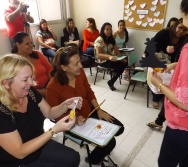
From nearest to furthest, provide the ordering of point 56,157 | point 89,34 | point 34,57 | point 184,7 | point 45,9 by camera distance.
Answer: point 184,7 → point 56,157 → point 34,57 → point 89,34 → point 45,9

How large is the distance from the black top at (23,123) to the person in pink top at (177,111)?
82 cm

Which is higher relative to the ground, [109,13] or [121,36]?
[109,13]

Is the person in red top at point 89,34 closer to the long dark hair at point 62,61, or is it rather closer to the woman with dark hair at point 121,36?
the woman with dark hair at point 121,36

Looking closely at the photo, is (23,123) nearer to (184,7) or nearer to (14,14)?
(184,7)

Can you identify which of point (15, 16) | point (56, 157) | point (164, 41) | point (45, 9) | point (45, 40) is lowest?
point (56, 157)

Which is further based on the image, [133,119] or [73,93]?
[133,119]

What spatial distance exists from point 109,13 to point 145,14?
91cm

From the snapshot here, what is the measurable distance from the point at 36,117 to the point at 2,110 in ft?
0.86

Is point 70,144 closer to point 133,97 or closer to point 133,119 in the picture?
point 133,119

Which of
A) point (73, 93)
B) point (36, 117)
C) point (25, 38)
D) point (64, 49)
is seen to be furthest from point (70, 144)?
point (25, 38)

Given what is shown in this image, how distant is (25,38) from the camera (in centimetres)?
201

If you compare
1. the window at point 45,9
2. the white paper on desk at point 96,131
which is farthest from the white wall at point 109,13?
the white paper on desk at point 96,131

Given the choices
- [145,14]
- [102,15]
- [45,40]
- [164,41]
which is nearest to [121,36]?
[145,14]

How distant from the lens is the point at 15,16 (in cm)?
318
